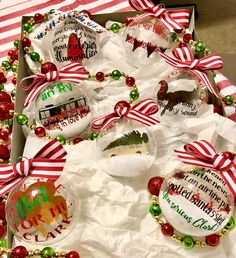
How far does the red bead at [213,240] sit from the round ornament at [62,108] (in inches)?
14.2

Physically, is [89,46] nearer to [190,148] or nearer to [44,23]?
[44,23]

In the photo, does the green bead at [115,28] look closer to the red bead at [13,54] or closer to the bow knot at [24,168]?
the red bead at [13,54]

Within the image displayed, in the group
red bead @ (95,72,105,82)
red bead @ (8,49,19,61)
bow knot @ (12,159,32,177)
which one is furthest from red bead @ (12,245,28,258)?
red bead @ (8,49,19,61)

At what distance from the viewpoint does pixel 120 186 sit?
2.92ft

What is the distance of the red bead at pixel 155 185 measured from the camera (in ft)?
2.84

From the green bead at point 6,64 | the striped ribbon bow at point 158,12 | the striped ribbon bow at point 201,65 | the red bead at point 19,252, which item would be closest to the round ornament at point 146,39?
the striped ribbon bow at point 158,12

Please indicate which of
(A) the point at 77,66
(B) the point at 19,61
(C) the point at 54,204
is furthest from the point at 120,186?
(B) the point at 19,61

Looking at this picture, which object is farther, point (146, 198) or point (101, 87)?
point (101, 87)

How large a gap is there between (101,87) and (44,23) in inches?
9.9

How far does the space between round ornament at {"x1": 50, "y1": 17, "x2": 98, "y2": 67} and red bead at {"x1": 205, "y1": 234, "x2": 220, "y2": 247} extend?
53 centimetres

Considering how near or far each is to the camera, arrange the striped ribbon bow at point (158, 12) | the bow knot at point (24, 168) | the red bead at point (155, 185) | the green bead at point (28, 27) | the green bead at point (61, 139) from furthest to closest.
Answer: the green bead at point (28, 27) → the striped ribbon bow at point (158, 12) → the green bead at point (61, 139) → the red bead at point (155, 185) → the bow knot at point (24, 168)

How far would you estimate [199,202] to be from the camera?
30.0 inches

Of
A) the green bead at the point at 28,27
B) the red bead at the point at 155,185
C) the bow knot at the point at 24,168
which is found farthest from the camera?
the green bead at the point at 28,27

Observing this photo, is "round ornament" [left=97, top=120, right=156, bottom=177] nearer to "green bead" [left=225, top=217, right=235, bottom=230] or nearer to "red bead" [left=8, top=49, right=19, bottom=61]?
"green bead" [left=225, top=217, right=235, bottom=230]
